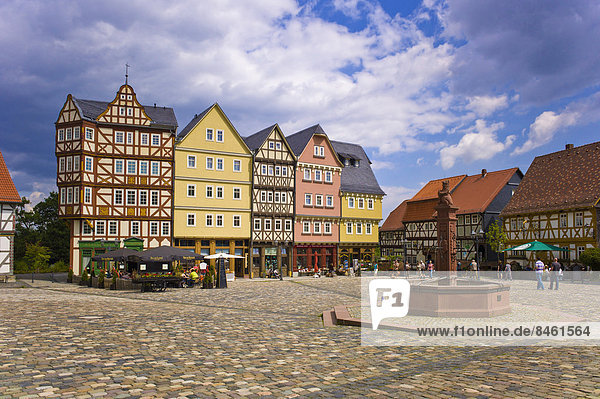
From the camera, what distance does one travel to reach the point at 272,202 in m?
47.4

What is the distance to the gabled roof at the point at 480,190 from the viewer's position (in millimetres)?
56906

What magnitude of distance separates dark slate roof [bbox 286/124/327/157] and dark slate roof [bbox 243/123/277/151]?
369cm

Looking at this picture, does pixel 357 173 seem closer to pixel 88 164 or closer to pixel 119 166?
pixel 119 166

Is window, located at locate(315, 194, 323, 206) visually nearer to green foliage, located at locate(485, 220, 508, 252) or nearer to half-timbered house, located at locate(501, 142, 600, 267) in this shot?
green foliage, located at locate(485, 220, 508, 252)

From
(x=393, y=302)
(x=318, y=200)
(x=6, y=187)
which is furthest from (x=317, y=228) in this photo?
(x=393, y=302)

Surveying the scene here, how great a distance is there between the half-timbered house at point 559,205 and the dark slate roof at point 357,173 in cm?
1383

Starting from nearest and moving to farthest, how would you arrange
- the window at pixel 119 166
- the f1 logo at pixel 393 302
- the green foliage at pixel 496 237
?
the f1 logo at pixel 393 302 → the window at pixel 119 166 → the green foliage at pixel 496 237

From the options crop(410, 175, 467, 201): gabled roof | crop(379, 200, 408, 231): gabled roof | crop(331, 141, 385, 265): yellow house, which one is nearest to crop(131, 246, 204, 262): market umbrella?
crop(331, 141, 385, 265): yellow house

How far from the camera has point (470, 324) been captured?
1378 cm

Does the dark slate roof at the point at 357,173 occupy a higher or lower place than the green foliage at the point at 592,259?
higher

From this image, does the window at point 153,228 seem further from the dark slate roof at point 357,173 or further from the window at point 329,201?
the dark slate roof at point 357,173

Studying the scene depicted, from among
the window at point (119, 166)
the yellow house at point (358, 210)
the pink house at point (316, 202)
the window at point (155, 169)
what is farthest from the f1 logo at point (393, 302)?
the yellow house at point (358, 210)

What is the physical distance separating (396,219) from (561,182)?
25.6m

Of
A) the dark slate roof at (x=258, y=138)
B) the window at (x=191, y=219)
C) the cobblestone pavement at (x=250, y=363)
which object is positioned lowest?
the cobblestone pavement at (x=250, y=363)
